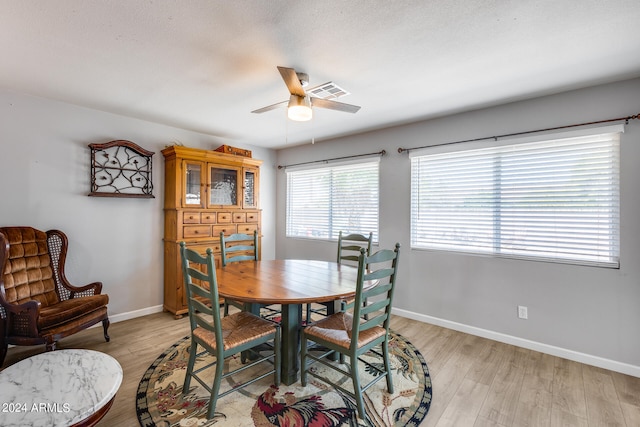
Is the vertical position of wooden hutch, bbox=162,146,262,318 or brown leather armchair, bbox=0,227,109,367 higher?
wooden hutch, bbox=162,146,262,318

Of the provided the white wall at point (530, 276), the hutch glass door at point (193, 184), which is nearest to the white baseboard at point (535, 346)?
the white wall at point (530, 276)

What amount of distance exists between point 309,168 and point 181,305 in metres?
2.66

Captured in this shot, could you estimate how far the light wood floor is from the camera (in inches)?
73.9

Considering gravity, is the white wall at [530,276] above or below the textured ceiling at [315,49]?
below

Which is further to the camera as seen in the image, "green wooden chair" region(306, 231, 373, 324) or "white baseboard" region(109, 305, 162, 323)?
"white baseboard" region(109, 305, 162, 323)

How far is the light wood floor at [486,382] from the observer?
1878mm

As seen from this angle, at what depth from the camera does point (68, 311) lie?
97.5 inches

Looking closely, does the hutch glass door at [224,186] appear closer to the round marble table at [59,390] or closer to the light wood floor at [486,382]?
the light wood floor at [486,382]

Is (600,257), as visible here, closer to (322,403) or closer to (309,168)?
(322,403)

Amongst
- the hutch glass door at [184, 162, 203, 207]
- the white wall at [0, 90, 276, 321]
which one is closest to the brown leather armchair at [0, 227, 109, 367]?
the white wall at [0, 90, 276, 321]

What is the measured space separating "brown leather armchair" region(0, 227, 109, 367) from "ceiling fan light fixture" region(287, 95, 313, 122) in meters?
2.48

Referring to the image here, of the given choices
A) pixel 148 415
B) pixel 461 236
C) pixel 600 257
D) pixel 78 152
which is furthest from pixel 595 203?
pixel 78 152

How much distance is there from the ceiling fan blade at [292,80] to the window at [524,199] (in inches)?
77.1

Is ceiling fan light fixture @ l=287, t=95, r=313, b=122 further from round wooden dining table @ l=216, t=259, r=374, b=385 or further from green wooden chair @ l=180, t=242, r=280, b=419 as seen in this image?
round wooden dining table @ l=216, t=259, r=374, b=385
